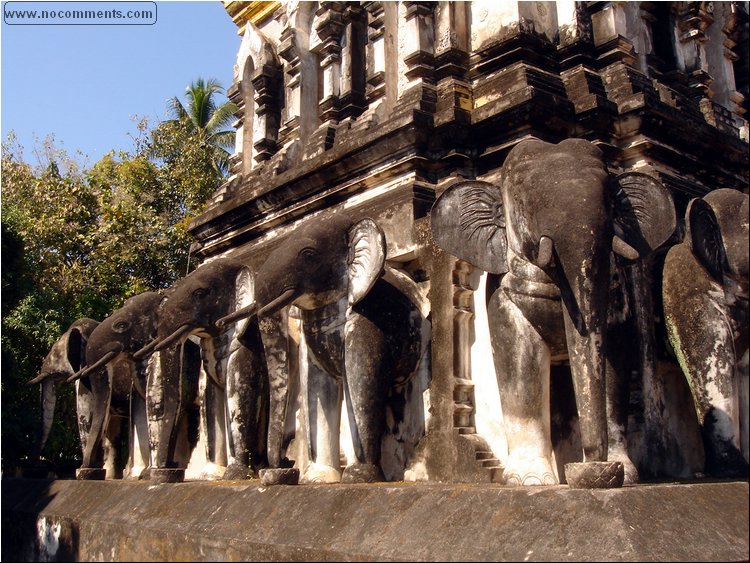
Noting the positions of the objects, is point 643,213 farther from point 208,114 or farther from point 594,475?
point 208,114

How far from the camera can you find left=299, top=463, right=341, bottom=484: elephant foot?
19.0ft

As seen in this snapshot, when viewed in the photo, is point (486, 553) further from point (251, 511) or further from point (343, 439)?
point (343, 439)

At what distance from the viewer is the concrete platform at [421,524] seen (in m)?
3.29

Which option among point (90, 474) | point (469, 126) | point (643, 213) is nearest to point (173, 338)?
point (90, 474)

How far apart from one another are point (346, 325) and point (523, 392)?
4.84 feet

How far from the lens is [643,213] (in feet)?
15.3

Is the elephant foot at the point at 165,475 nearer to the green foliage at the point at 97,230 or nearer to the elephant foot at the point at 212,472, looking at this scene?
the elephant foot at the point at 212,472

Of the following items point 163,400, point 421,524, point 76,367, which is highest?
point 76,367

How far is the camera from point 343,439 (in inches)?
258

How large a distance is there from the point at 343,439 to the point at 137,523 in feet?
5.28

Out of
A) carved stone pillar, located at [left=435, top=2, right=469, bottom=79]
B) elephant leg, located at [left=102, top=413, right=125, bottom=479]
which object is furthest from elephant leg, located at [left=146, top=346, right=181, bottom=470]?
carved stone pillar, located at [left=435, top=2, right=469, bottom=79]

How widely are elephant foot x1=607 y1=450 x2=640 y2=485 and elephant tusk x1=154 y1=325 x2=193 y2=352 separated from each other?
3593 mm

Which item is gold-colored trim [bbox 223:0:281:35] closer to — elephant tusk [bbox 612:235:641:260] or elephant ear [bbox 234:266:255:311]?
elephant ear [bbox 234:266:255:311]

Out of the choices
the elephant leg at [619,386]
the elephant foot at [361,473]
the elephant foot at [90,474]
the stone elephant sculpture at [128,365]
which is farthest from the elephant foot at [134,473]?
the elephant leg at [619,386]
